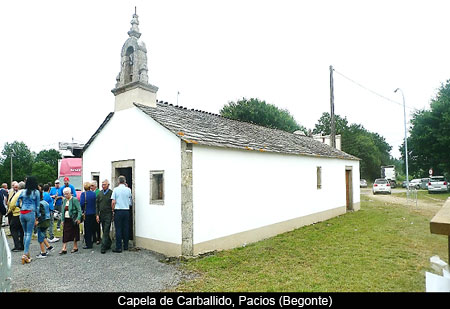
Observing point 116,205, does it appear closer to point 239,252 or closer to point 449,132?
point 239,252

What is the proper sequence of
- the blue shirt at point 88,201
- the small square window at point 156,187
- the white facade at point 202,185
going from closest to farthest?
the white facade at point 202,185 < the small square window at point 156,187 < the blue shirt at point 88,201

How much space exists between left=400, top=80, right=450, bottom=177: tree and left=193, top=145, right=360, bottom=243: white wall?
75.8 ft

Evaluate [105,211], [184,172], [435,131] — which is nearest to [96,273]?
[105,211]

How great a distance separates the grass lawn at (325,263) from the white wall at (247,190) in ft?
2.53

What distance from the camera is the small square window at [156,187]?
7.92 metres

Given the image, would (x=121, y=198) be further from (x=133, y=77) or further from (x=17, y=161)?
(x=17, y=161)

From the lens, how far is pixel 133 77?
9023mm

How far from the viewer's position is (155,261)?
7.01 meters

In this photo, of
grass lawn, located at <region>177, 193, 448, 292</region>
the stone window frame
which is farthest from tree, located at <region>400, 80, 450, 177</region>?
the stone window frame

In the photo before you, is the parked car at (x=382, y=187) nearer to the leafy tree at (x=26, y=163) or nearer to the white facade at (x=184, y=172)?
the white facade at (x=184, y=172)

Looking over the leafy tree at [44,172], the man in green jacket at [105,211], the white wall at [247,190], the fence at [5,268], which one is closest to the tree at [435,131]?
the white wall at [247,190]

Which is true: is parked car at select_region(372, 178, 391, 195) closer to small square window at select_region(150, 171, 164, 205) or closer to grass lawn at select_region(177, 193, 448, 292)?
grass lawn at select_region(177, 193, 448, 292)

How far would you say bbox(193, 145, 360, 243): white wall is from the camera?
758cm

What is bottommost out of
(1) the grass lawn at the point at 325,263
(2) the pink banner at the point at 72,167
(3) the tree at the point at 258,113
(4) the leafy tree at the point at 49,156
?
(1) the grass lawn at the point at 325,263
